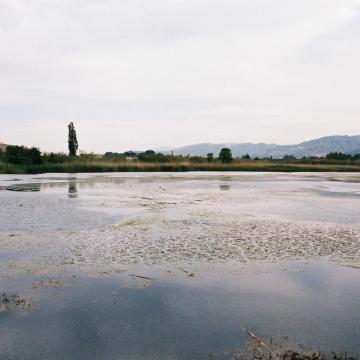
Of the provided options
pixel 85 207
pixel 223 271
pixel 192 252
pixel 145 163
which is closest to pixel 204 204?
pixel 85 207

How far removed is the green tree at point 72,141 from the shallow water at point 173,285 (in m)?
42.6

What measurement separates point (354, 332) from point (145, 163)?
148ft

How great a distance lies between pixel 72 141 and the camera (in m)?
53.8

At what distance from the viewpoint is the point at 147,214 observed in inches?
540

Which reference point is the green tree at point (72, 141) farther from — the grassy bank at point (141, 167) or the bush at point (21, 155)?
the bush at point (21, 155)

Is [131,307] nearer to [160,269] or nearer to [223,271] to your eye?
[160,269]

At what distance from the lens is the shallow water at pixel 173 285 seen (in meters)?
4.39

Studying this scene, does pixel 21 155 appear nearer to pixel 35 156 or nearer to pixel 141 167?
pixel 35 156

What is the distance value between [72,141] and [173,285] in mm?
50518

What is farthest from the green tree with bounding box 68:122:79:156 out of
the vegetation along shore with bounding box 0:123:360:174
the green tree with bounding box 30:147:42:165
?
the green tree with bounding box 30:147:42:165

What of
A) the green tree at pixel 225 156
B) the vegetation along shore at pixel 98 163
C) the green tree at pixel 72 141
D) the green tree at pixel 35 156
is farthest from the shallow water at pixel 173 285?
the green tree at pixel 72 141

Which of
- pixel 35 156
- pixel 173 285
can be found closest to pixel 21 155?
pixel 35 156

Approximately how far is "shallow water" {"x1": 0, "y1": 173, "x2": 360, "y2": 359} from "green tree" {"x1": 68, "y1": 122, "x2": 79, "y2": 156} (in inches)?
1676

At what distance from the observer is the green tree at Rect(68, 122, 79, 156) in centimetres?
5359
